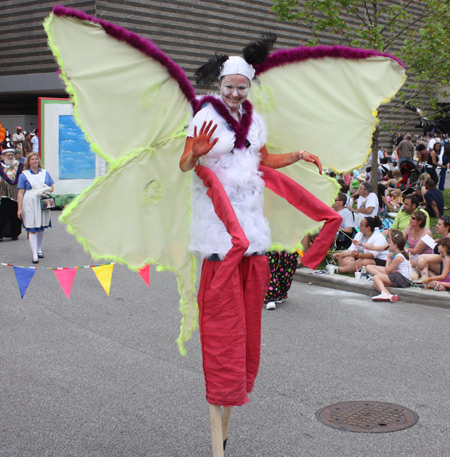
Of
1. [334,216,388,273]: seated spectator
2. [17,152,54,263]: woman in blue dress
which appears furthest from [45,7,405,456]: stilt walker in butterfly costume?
[17,152,54,263]: woman in blue dress

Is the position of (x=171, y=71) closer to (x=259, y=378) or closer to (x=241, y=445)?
(x=241, y=445)

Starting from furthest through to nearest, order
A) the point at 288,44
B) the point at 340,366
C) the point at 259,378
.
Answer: the point at 288,44, the point at 340,366, the point at 259,378

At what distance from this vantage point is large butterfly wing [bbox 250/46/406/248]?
4141 mm

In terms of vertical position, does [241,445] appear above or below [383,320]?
above

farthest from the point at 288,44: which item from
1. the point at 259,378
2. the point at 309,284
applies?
the point at 259,378

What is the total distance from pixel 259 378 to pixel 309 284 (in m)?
4.40

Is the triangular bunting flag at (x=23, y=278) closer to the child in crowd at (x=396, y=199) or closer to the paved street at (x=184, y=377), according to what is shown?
the paved street at (x=184, y=377)

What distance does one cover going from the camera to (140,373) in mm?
5340

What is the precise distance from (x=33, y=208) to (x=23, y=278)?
5447 millimetres

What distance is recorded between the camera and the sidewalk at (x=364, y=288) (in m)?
8.05

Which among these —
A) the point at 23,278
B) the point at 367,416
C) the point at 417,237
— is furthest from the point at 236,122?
the point at 417,237

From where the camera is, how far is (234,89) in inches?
143

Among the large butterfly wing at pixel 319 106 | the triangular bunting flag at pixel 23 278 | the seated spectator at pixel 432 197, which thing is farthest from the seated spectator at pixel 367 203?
the large butterfly wing at pixel 319 106

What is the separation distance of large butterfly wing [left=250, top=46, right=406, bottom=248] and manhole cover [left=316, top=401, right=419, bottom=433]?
1.20 metres
